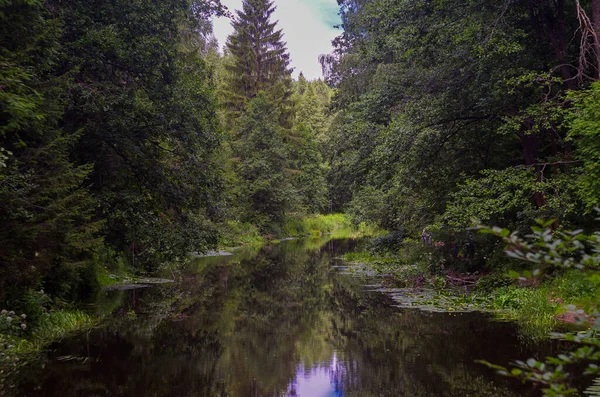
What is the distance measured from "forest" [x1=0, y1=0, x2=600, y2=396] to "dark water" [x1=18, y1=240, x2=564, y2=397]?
3.67 ft

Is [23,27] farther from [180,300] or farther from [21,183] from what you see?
[180,300]

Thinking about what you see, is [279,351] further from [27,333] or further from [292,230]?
[292,230]

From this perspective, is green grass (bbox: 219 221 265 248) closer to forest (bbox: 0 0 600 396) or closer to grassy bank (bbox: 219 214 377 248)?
grassy bank (bbox: 219 214 377 248)

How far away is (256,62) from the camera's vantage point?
4672cm

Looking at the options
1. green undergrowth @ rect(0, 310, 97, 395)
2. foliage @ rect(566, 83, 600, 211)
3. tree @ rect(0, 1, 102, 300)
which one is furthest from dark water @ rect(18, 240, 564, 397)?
foliage @ rect(566, 83, 600, 211)

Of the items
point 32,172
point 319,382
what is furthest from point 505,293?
point 32,172

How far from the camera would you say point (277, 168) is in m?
41.3


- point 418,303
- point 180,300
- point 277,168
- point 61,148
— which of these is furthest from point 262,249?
point 61,148

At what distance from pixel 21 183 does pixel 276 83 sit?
40.5 m

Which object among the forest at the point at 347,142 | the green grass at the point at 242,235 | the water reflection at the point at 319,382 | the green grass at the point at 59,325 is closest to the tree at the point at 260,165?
the green grass at the point at 242,235

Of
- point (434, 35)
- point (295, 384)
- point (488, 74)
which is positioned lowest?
point (295, 384)

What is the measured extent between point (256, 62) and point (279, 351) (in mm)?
40450

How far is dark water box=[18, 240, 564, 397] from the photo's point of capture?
7477 millimetres

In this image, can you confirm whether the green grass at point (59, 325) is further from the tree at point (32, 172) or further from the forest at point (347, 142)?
Answer: the tree at point (32, 172)
